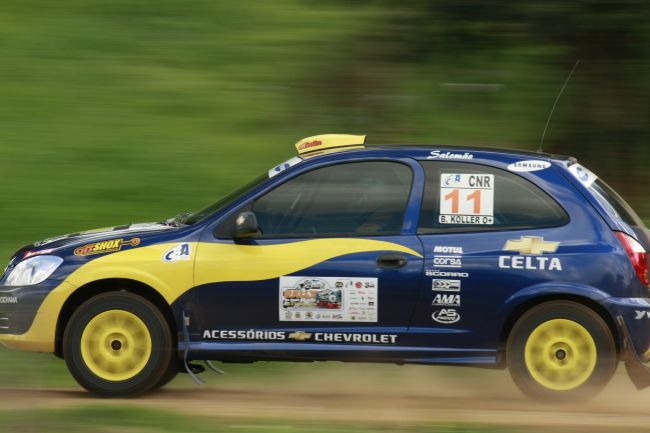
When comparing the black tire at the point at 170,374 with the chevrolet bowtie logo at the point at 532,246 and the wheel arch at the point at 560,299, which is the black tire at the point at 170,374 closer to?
the wheel arch at the point at 560,299

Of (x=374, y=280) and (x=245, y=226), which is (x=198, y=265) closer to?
(x=245, y=226)

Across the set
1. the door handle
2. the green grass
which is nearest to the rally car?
the door handle

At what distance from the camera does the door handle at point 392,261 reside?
6414 mm

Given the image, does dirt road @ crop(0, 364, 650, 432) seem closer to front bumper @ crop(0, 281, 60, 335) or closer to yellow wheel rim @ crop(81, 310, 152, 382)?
yellow wheel rim @ crop(81, 310, 152, 382)

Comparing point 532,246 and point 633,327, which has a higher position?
point 532,246

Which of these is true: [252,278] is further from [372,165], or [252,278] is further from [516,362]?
[516,362]

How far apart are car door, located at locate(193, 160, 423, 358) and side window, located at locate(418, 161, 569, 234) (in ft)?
0.42

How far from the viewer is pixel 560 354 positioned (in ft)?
21.2

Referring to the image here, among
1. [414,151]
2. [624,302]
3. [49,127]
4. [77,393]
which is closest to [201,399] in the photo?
[77,393]

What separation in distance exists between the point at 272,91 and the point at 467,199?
5398mm

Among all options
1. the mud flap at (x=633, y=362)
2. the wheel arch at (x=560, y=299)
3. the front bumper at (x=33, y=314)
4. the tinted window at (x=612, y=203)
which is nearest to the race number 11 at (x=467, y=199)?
the wheel arch at (x=560, y=299)

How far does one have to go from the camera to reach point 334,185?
261 inches

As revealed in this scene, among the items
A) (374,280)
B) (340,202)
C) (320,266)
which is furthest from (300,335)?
(340,202)

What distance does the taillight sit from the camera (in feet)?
20.9
